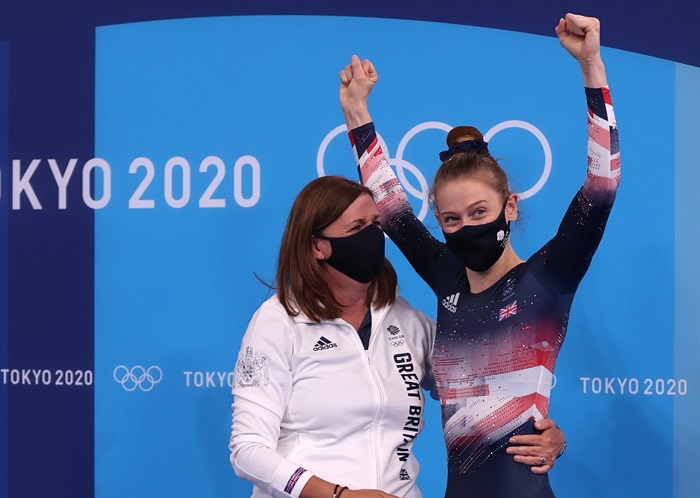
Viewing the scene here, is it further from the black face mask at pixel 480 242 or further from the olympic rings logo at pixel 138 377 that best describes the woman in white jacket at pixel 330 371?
the olympic rings logo at pixel 138 377

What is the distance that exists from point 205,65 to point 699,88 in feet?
5.48

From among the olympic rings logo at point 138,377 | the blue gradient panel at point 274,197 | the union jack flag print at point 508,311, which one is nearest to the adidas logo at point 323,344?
the union jack flag print at point 508,311

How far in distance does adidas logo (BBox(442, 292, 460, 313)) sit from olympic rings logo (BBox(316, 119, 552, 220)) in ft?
3.37

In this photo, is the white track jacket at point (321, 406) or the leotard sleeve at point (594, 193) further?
the white track jacket at point (321, 406)

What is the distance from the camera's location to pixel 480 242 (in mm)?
1894

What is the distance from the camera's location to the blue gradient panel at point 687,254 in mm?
2941

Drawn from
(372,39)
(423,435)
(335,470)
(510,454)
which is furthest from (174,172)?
(510,454)

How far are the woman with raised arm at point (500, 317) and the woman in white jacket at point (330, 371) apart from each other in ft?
0.28

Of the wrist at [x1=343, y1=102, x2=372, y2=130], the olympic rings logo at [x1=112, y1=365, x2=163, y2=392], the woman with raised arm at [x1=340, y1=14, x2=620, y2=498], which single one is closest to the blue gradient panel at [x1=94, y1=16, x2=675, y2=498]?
the olympic rings logo at [x1=112, y1=365, x2=163, y2=392]

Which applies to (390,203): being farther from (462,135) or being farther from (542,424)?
(542,424)

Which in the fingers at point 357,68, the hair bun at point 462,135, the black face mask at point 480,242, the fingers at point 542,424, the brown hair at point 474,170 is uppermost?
→ the fingers at point 357,68

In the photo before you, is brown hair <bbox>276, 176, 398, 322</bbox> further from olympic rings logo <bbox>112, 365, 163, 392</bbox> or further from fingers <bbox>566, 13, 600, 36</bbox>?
olympic rings logo <bbox>112, 365, 163, 392</bbox>
